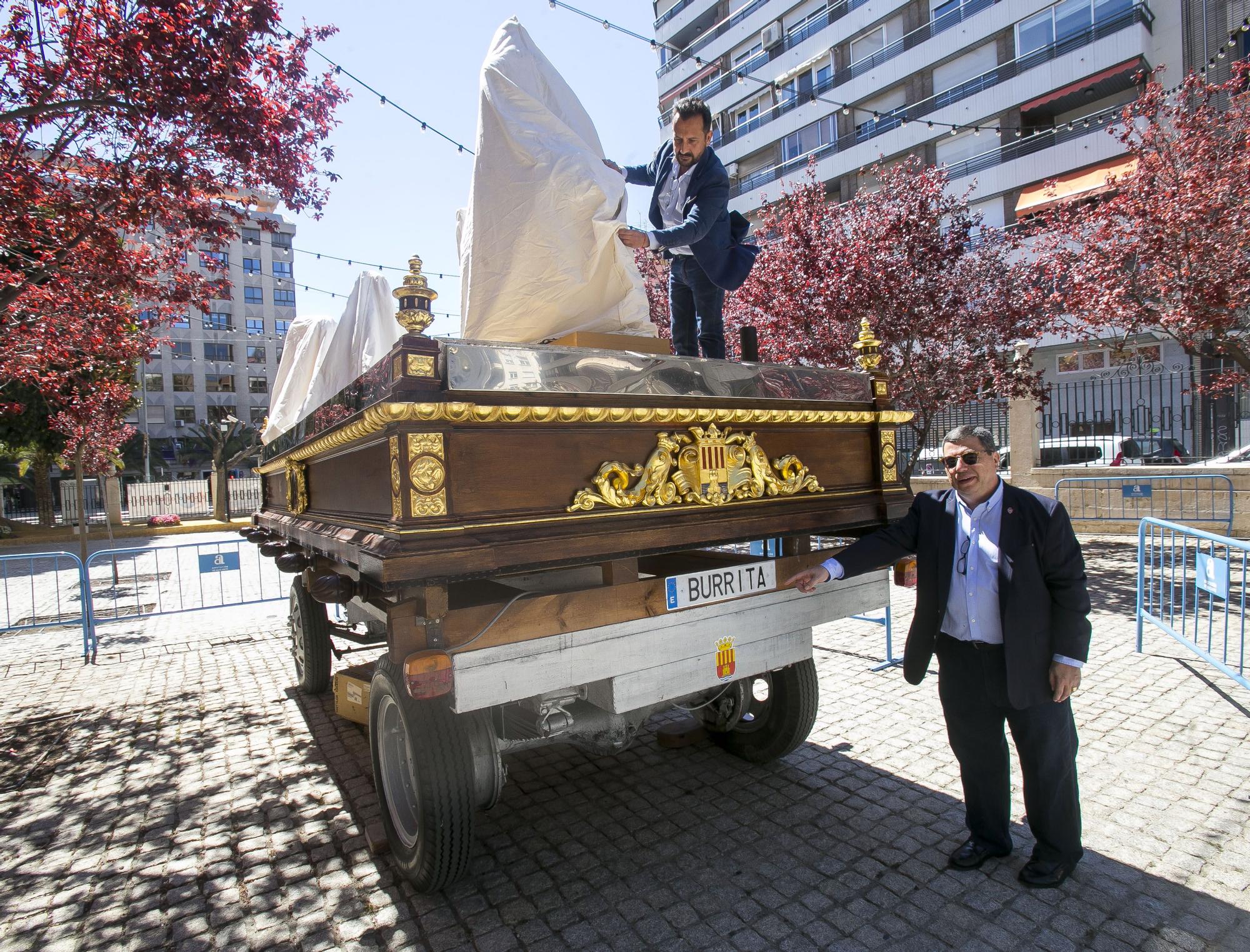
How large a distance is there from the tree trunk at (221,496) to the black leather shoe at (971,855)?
85.4 ft

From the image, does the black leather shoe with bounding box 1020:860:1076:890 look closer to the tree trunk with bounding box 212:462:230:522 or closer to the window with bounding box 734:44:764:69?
the tree trunk with bounding box 212:462:230:522

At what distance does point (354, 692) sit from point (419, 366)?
101 inches

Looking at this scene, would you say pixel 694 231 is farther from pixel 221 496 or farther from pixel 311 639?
pixel 221 496

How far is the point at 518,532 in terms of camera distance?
229 centimetres

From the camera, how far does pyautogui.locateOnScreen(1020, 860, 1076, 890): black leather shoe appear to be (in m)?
2.63

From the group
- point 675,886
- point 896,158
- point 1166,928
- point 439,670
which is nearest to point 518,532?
point 439,670

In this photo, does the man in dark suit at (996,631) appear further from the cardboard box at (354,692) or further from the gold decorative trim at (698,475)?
the cardboard box at (354,692)

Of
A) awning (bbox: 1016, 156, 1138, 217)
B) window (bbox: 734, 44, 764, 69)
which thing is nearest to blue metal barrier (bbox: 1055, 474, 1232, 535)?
awning (bbox: 1016, 156, 1138, 217)

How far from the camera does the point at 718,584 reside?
9.09 feet

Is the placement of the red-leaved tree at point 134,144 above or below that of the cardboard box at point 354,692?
above

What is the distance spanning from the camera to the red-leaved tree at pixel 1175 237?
795 centimetres

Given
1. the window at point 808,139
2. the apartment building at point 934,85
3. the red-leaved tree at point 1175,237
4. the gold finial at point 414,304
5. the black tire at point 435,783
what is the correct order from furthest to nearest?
1. the window at point 808,139
2. the apartment building at point 934,85
3. the red-leaved tree at point 1175,237
4. the black tire at point 435,783
5. the gold finial at point 414,304

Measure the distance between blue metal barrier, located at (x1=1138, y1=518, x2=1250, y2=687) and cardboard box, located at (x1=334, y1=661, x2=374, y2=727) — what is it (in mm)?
4647

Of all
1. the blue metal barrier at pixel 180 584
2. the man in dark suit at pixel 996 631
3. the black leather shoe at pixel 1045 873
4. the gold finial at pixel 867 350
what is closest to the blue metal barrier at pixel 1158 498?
the gold finial at pixel 867 350
